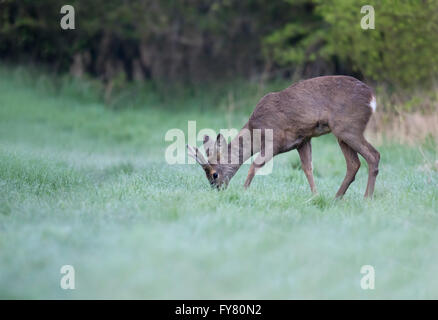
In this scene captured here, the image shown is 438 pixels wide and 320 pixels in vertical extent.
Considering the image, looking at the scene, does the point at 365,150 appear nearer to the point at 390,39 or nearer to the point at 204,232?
the point at 204,232

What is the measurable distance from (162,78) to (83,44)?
9.55ft

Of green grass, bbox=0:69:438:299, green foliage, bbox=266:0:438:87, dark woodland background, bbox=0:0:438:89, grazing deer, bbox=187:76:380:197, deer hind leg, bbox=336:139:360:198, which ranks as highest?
dark woodland background, bbox=0:0:438:89

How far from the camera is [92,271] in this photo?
15.9 feet

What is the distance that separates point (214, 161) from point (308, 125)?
1.39 meters

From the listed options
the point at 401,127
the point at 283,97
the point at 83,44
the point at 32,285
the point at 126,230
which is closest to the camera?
the point at 32,285

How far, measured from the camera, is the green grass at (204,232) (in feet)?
15.8

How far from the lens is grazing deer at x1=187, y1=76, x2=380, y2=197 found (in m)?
7.88

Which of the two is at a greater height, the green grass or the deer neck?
the deer neck

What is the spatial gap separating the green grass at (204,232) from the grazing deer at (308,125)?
1.16 ft

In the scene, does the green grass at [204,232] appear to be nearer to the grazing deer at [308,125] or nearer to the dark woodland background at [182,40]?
the grazing deer at [308,125]

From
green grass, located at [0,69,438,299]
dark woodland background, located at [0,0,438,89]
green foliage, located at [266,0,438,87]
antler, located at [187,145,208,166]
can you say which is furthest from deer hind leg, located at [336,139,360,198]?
dark woodland background, located at [0,0,438,89]

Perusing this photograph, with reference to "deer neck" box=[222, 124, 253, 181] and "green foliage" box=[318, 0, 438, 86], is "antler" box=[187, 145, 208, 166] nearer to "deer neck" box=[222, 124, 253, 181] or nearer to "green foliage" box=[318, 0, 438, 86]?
"deer neck" box=[222, 124, 253, 181]
